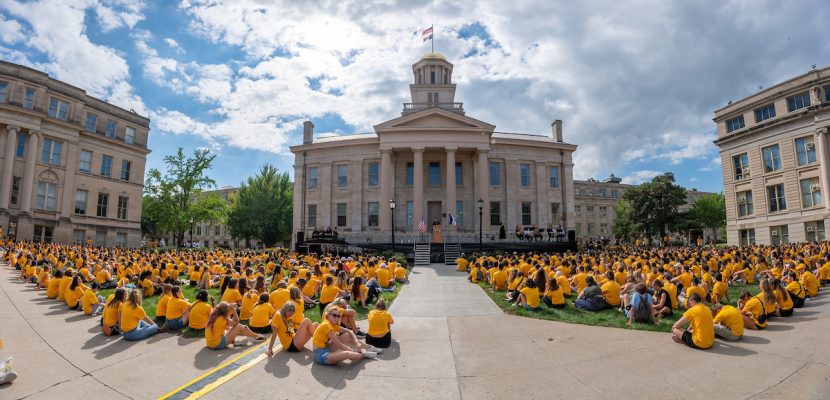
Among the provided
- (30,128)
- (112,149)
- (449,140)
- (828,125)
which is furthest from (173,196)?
(828,125)

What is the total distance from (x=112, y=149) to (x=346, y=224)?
1044 inches

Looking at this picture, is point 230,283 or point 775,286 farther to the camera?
point 230,283

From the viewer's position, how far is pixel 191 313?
28.8ft

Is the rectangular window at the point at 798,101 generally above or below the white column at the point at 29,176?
above

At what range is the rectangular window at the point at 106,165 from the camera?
1664 inches

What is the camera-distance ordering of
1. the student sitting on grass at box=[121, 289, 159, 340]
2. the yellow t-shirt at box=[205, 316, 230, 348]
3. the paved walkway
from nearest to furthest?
the paved walkway < the yellow t-shirt at box=[205, 316, 230, 348] < the student sitting on grass at box=[121, 289, 159, 340]

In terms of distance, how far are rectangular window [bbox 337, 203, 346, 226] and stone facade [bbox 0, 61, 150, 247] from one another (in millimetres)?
23798

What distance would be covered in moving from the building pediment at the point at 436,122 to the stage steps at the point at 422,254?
1098 cm

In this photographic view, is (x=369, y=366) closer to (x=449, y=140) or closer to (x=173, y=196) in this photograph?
(x=449, y=140)

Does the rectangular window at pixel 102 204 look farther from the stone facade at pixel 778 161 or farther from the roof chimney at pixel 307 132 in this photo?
the stone facade at pixel 778 161

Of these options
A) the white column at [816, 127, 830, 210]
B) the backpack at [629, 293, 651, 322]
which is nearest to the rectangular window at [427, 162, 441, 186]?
the backpack at [629, 293, 651, 322]

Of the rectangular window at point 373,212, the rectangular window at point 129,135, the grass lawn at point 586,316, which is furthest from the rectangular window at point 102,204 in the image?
the grass lawn at point 586,316

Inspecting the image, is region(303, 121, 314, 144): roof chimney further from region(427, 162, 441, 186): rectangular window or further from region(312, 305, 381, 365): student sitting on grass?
region(312, 305, 381, 365): student sitting on grass

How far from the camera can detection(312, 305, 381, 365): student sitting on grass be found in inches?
269
